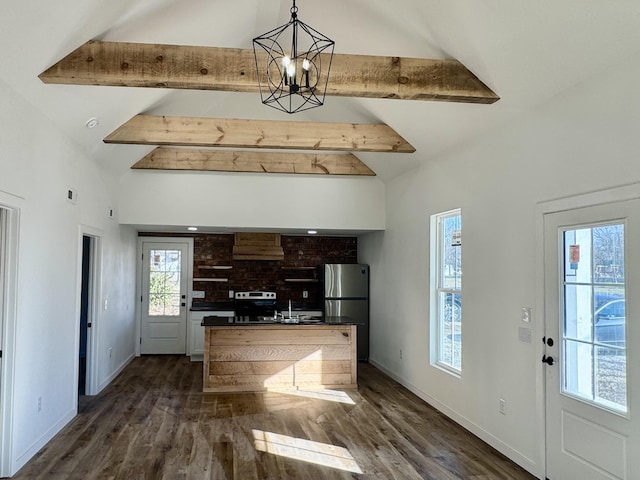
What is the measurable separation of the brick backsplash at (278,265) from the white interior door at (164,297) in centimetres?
28

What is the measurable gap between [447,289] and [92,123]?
3.91 m

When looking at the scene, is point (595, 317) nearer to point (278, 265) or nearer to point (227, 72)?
point (227, 72)

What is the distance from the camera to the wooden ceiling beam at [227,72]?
357cm

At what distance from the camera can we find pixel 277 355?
6328 mm

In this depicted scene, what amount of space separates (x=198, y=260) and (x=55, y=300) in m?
4.17

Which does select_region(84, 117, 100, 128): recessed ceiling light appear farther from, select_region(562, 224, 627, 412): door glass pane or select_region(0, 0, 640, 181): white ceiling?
A: select_region(562, 224, 627, 412): door glass pane

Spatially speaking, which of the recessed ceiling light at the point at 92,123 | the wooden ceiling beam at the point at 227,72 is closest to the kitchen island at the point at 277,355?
the recessed ceiling light at the point at 92,123

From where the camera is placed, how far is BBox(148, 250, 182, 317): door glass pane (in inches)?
337

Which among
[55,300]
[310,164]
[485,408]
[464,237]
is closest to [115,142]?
[55,300]

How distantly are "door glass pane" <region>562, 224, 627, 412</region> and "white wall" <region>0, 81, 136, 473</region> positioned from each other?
152 inches

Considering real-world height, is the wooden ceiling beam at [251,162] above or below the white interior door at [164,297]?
above

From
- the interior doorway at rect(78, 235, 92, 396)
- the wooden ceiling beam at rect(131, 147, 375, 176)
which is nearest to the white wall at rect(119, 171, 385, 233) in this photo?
the wooden ceiling beam at rect(131, 147, 375, 176)

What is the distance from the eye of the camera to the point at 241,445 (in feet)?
14.1

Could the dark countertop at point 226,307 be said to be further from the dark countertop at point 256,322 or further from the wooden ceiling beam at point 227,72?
the wooden ceiling beam at point 227,72
